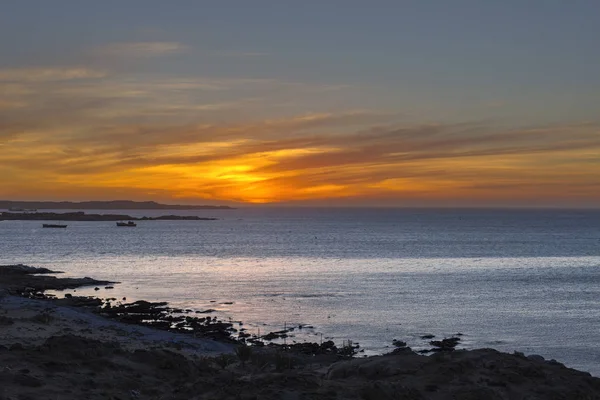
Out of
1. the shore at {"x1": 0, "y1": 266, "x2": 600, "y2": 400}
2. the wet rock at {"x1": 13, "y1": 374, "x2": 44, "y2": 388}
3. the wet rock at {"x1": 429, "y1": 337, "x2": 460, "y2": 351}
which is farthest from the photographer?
the wet rock at {"x1": 429, "y1": 337, "x2": 460, "y2": 351}

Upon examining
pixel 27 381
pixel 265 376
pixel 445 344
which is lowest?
pixel 445 344

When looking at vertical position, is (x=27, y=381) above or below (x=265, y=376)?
below

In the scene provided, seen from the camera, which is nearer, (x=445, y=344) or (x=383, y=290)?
(x=445, y=344)

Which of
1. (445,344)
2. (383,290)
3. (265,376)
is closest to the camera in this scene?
(265,376)

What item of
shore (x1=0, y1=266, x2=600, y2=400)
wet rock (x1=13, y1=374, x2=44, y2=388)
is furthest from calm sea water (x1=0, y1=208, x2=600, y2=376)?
wet rock (x1=13, y1=374, x2=44, y2=388)

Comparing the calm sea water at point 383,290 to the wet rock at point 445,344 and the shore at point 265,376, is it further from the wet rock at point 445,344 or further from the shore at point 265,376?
the shore at point 265,376

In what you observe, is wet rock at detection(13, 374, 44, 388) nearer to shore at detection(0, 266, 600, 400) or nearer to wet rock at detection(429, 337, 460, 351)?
shore at detection(0, 266, 600, 400)

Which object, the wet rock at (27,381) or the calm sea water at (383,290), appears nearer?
the wet rock at (27,381)

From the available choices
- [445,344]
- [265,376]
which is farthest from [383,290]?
[265,376]

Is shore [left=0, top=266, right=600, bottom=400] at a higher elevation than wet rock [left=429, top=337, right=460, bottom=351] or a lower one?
higher

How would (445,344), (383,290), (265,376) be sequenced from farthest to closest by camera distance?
1. (383,290)
2. (445,344)
3. (265,376)

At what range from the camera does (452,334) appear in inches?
1566

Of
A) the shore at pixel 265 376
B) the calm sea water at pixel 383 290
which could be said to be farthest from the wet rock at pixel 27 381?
the calm sea water at pixel 383 290

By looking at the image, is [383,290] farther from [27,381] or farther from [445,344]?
[27,381]
